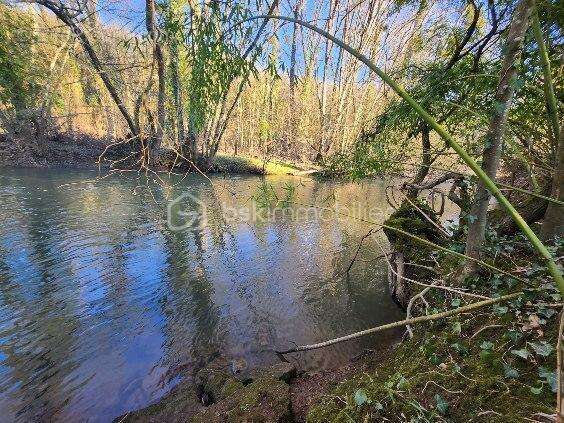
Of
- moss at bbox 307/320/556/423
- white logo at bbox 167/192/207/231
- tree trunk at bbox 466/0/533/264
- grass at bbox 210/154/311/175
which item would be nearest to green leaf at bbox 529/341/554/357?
moss at bbox 307/320/556/423

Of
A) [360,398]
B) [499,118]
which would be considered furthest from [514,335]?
[499,118]

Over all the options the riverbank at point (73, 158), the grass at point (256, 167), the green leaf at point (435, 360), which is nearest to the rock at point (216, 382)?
the green leaf at point (435, 360)

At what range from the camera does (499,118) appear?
2.09 metres

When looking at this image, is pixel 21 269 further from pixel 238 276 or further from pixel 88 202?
pixel 88 202

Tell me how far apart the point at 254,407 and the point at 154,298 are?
2695 millimetres

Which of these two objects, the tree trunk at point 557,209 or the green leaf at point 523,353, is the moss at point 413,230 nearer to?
the tree trunk at point 557,209

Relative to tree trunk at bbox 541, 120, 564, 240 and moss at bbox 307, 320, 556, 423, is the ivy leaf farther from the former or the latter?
tree trunk at bbox 541, 120, 564, 240

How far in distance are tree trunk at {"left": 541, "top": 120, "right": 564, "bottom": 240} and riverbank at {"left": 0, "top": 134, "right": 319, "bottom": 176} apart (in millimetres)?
12861

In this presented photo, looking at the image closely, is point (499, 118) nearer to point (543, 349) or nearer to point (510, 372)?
point (543, 349)

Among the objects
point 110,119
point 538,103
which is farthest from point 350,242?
point 110,119

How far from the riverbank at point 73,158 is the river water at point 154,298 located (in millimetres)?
7964

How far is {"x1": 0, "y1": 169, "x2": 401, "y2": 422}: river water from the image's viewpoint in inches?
118

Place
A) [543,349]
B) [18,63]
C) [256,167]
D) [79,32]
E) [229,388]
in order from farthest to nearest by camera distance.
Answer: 1. [256,167]
2. [18,63]
3. [79,32]
4. [229,388]
5. [543,349]

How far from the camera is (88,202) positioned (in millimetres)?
9336
